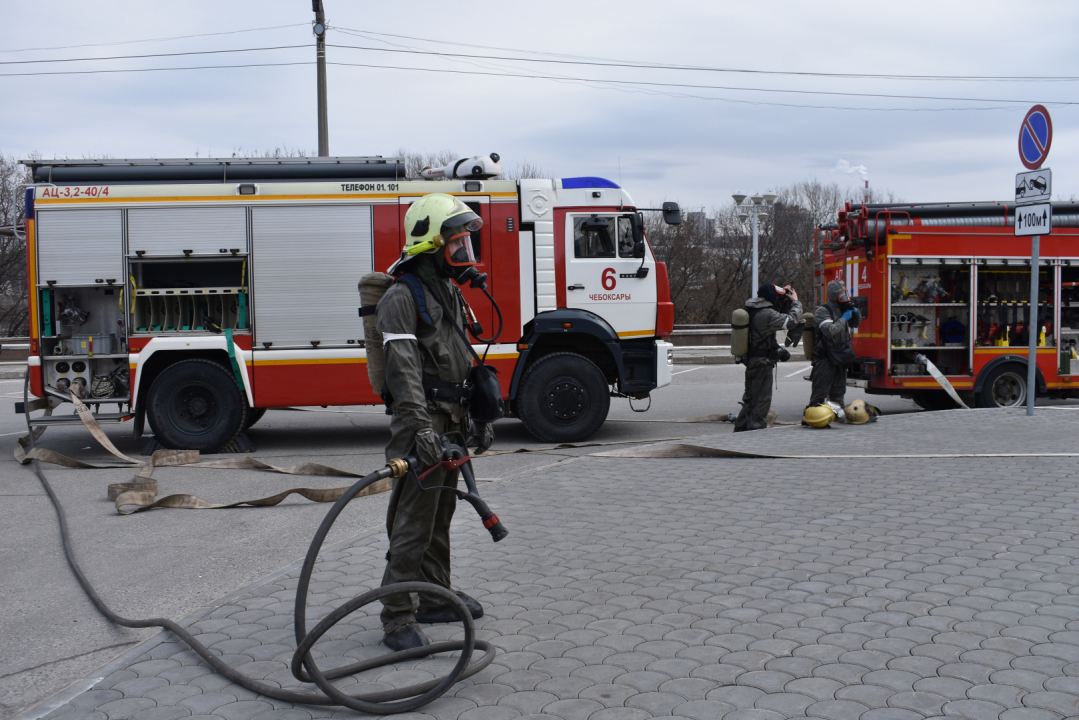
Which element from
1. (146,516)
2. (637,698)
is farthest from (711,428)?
(637,698)

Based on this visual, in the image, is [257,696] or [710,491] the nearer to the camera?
[257,696]

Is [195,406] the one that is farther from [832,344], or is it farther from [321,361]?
[832,344]

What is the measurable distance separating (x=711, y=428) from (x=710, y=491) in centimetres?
459

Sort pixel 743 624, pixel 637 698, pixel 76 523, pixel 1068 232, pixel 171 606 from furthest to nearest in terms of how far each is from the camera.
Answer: pixel 1068 232
pixel 76 523
pixel 171 606
pixel 743 624
pixel 637 698

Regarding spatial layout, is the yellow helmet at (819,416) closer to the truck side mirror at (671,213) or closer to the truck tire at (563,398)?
the truck tire at (563,398)

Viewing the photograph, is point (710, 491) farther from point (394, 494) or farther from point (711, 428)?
point (711, 428)

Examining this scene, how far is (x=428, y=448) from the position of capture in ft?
12.4

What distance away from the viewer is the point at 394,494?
13.7 feet

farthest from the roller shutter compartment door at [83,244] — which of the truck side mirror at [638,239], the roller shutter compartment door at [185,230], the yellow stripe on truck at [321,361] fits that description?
the truck side mirror at [638,239]

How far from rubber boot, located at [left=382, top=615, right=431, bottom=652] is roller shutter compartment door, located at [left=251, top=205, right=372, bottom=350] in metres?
6.54

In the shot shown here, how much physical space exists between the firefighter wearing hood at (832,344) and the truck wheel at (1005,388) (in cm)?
251

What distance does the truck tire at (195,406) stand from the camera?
10.1 meters

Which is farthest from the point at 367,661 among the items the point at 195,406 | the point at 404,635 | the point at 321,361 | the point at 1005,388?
the point at 1005,388

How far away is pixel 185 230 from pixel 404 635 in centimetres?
744
